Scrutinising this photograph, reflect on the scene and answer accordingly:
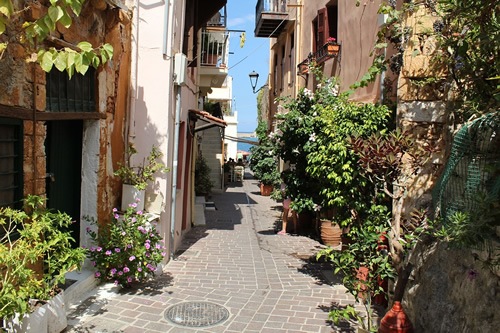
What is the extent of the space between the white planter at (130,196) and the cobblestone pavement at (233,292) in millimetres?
1166

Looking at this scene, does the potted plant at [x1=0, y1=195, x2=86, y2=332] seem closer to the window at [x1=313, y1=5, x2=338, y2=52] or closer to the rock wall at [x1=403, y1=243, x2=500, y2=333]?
the rock wall at [x1=403, y1=243, x2=500, y2=333]

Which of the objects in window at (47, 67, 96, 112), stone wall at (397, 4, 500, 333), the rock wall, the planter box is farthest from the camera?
window at (47, 67, 96, 112)

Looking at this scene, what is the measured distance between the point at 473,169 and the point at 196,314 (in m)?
3.54

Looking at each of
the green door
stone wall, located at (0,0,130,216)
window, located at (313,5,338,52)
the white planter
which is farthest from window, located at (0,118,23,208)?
window, located at (313,5,338,52)

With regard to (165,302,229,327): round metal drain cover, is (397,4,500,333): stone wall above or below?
above

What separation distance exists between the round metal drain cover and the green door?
1.77 m

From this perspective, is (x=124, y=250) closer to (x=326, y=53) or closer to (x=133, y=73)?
(x=133, y=73)

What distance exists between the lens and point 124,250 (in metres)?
5.74

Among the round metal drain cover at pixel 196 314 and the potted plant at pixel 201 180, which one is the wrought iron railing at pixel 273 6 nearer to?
the potted plant at pixel 201 180

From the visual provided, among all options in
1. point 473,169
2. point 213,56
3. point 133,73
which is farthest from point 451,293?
point 213,56

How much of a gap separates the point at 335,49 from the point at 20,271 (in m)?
8.21

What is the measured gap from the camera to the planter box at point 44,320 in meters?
3.56

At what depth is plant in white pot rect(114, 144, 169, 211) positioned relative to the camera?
250 inches

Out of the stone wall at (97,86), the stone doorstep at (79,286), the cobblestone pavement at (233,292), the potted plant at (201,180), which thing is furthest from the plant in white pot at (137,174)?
the potted plant at (201,180)
